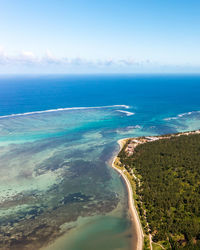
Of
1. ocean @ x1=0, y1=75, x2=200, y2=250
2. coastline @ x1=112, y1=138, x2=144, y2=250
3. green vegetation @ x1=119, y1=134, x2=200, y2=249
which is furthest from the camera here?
ocean @ x1=0, y1=75, x2=200, y2=250

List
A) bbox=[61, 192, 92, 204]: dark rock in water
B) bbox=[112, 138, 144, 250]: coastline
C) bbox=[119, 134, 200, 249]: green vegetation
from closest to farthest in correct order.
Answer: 1. bbox=[112, 138, 144, 250]: coastline
2. bbox=[119, 134, 200, 249]: green vegetation
3. bbox=[61, 192, 92, 204]: dark rock in water

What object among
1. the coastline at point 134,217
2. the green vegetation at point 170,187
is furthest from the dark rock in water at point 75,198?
the green vegetation at point 170,187

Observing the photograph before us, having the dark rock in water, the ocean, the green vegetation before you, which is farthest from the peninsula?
the dark rock in water

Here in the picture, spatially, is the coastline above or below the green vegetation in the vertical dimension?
below

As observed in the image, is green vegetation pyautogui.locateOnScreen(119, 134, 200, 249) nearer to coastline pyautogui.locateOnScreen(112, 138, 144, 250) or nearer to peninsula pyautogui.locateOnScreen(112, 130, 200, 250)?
peninsula pyautogui.locateOnScreen(112, 130, 200, 250)

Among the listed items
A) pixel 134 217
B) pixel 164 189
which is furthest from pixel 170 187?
pixel 134 217

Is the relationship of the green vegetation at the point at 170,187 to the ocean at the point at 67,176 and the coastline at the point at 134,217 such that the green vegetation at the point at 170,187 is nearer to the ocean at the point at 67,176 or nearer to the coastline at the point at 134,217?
the coastline at the point at 134,217

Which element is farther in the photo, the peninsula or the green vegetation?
the green vegetation
